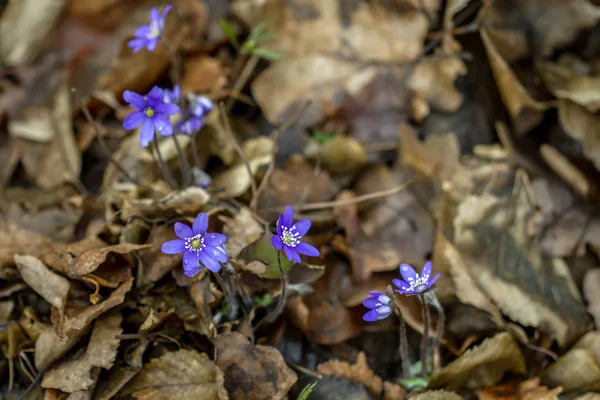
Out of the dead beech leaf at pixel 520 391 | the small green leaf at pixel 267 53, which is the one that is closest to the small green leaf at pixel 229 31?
the small green leaf at pixel 267 53

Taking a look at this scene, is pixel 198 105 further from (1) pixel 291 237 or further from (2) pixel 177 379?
(2) pixel 177 379

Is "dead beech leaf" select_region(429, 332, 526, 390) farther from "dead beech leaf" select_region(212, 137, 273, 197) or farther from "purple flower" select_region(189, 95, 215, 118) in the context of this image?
"purple flower" select_region(189, 95, 215, 118)

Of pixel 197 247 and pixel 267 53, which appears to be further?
pixel 267 53

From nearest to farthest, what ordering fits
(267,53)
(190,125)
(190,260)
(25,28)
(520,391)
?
(190,260)
(520,391)
(190,125)
(267,53)
(25,28)

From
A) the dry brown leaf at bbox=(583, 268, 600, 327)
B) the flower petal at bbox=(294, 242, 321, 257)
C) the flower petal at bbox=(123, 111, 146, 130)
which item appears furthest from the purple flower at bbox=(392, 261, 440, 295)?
the flower petal at bbox=(123, 111, 146, 130)

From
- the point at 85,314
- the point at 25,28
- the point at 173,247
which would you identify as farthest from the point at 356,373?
the point at 25,28

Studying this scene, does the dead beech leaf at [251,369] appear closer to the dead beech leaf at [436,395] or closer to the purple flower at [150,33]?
the dead beech leaf at [436,395]
